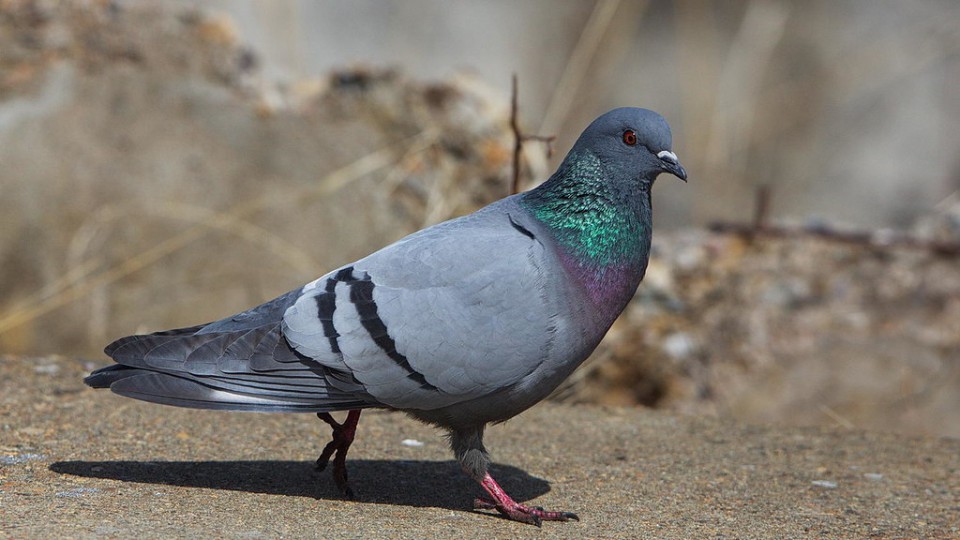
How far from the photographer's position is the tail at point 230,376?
125 inches

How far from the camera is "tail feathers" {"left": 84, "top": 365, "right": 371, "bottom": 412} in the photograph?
3.18m

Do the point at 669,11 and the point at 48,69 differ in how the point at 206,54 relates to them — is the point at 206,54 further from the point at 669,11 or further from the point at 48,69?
the point at 669,11

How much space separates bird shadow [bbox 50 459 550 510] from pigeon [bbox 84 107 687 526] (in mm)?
228

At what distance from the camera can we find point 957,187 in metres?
7.70

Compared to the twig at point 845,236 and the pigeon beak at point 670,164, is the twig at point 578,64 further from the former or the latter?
the pigeon beak at point 670,164

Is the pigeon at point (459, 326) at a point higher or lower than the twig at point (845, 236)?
lower

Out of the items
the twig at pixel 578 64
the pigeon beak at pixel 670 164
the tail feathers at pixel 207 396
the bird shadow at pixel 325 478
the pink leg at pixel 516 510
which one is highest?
the twig at pixel 578 64

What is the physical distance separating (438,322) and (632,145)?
2.52ft

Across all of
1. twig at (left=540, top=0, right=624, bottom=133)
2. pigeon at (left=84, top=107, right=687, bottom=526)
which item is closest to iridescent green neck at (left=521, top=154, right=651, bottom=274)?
pigeon at (left=84, top=107, right=687, bottom=526)

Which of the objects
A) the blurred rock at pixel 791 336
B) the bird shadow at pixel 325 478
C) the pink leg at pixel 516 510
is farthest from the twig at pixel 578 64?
the pink leg at pixel 516 510

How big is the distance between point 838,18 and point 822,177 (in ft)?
3.71

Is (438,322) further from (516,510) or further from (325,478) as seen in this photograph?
(325,478)

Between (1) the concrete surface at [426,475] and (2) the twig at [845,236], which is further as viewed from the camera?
(2) the twig at [845,236]

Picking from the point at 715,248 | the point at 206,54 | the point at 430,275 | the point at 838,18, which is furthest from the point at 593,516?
the point at 838,18
